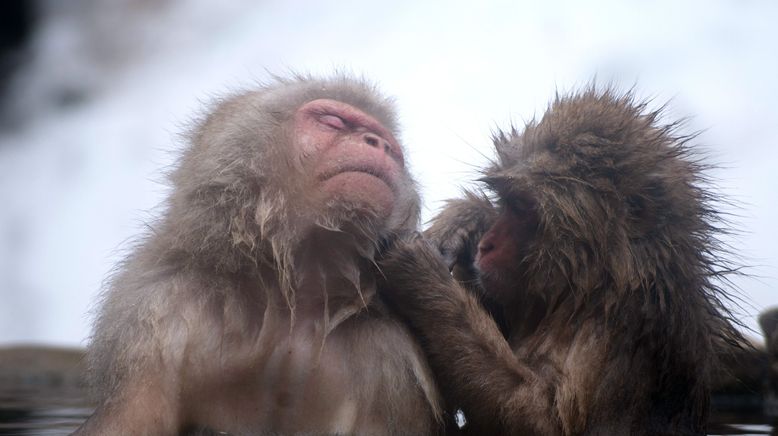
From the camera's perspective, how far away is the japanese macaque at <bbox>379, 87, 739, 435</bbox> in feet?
9.84

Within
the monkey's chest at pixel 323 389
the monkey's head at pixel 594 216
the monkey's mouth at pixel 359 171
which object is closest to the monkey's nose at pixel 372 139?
the monkey's mouth at pixel 359 171

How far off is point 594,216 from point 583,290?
0.27 meters

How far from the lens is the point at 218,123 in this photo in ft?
11.2

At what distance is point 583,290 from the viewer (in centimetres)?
317

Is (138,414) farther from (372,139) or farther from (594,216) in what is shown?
(594,216)

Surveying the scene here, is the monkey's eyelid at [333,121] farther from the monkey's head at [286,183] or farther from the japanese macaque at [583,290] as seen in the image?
the japanese macaque at [583,290]

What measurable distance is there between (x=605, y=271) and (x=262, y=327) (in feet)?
3.99

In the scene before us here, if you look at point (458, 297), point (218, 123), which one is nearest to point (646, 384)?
point (458, 297)

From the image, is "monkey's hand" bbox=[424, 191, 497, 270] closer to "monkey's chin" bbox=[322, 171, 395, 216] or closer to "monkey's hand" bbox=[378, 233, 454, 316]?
"monkey's hand" bbox=[378, 233, 454, 316]

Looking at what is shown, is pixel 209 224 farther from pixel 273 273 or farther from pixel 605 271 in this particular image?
pixel 605 271

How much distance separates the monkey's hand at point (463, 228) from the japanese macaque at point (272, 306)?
0.52 metres

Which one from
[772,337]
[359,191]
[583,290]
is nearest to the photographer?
[359,191]

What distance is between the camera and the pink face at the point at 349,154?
117 inches

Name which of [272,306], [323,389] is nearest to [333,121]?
[272,306]
